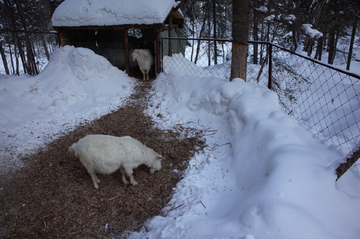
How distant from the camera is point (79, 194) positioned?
11.2 ft

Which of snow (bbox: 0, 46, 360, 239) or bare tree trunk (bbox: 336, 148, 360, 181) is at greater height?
bare tree trunk (bbox: 336, 148, 360, 181)

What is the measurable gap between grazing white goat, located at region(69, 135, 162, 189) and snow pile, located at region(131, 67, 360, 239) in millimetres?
943

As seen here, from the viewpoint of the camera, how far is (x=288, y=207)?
212 centimetres

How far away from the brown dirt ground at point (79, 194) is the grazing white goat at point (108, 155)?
311 mm

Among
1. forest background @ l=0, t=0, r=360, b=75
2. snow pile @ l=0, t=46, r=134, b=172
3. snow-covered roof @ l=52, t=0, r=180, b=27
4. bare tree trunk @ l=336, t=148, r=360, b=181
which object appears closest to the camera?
bare tree trunk @ l=336, t=148, r=360, b=181

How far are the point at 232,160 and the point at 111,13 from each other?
7.56 meters

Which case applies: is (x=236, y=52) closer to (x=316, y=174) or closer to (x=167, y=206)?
(x=316, y=174)

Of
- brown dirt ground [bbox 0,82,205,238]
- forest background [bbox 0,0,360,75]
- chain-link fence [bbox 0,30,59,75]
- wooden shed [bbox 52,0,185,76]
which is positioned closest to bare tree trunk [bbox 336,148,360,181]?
brown dirt ground [bbox 0,82,205,238]

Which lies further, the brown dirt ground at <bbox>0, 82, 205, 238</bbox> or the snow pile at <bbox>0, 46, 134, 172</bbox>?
the snow pile at <bbox>0, 46, 134, 172</bbox>

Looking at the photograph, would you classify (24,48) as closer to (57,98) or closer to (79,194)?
(57,98)

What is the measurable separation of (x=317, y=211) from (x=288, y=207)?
0.32 metres

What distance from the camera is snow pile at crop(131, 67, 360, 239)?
2.08 metres

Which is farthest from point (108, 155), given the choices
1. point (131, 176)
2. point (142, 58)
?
point (142, 58)

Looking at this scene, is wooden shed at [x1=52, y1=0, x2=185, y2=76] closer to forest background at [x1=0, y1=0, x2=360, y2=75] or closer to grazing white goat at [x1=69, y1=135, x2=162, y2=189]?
forest background at [x1=0, y1=0, x2=360, y2=75]
